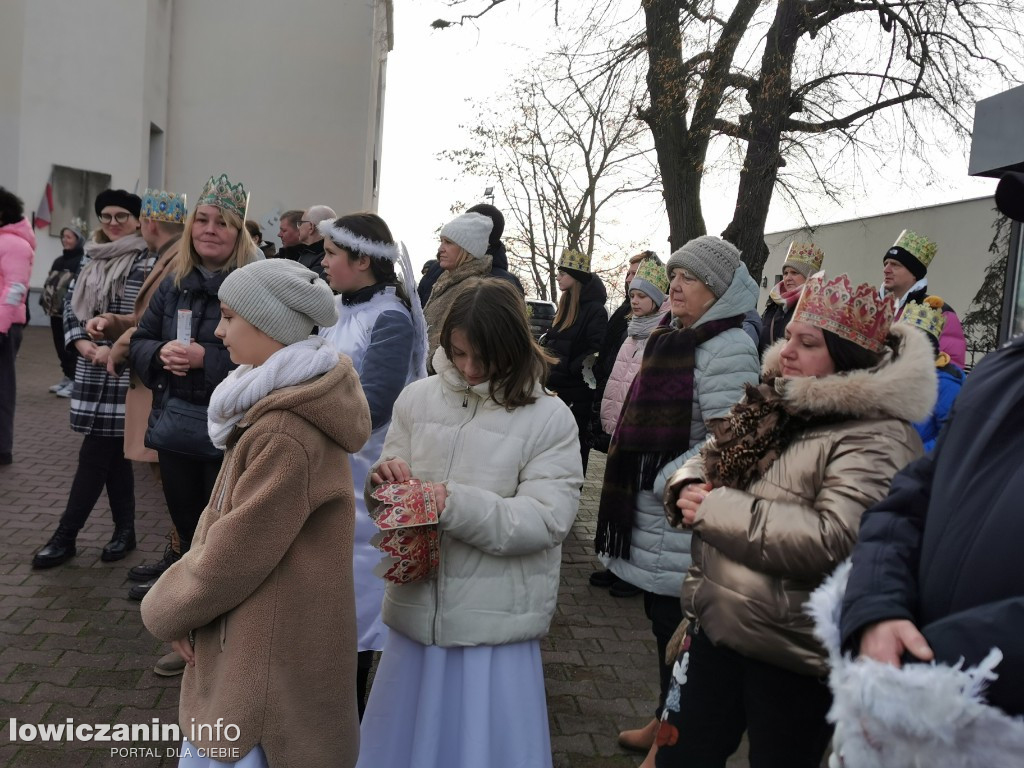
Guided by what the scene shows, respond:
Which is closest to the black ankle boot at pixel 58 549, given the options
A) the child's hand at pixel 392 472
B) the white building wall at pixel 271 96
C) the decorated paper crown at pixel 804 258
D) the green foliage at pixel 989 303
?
the child's hand at pixel 392 472

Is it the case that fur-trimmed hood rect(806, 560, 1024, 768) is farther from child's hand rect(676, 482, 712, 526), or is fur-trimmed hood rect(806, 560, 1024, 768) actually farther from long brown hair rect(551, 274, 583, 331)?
long brown hair rect(551, 274, 583, 331)

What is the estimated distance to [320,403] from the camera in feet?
7.46

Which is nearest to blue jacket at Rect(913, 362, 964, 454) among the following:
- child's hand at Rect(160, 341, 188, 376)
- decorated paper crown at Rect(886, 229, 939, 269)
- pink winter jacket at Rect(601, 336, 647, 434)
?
decorated paper crown at Rect(886, 229, 939, 269)

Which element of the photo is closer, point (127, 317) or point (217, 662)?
point (217, 662)

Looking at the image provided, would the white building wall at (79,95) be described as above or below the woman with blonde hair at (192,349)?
above

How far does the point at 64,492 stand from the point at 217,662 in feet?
17.0

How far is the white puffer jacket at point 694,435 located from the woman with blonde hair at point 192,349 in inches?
74.4

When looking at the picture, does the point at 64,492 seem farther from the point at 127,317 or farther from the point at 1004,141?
the point at 1004,141

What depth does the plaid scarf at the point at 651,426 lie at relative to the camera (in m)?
3.38

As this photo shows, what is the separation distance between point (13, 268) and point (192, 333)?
139 inches

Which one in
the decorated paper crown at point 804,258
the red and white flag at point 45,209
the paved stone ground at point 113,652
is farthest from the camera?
the red and white flag at point 45,209

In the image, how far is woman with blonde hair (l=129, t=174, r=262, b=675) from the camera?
370 cm

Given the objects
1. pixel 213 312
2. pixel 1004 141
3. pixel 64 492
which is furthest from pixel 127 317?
pixel 1004 141

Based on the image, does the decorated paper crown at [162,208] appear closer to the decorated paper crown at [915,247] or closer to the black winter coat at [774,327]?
the black winter coat at [774,327]
